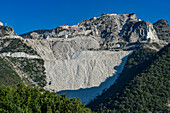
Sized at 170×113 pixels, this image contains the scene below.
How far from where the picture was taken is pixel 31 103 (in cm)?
3103

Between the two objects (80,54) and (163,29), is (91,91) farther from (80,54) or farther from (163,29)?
(163,29)

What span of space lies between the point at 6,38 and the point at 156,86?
240 ft

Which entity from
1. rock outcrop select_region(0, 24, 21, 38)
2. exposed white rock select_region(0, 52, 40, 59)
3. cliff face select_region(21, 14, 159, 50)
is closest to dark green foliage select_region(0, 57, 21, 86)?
exposed white rock select_region(0, 52, 40, 59)

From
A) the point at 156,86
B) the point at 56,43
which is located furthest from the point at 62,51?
the point at 156,86

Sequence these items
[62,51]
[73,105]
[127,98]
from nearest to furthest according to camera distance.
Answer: [73,105] → [127,98] → [62,51]

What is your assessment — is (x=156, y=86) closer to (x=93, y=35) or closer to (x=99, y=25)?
(x=93, y=35)

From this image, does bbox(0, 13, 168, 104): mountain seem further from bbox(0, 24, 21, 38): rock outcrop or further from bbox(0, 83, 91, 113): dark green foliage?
bbox(0, 83, 91, 113): dark green foliage

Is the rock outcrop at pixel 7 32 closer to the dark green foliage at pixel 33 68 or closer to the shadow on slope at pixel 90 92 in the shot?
the dark green foliage at pixel 33 68

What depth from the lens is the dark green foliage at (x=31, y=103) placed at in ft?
94.6

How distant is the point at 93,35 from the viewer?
134 m

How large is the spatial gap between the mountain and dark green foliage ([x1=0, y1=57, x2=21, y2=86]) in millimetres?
415

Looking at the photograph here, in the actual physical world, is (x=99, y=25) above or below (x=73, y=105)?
above

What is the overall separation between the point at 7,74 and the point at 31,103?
172 ft

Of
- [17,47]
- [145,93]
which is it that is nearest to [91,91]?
[145,93]
